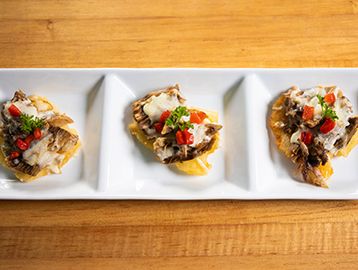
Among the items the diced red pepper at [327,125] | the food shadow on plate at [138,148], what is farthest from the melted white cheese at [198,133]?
the diced red pepper at [327,125]

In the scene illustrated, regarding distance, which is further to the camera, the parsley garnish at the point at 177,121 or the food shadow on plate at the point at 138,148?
the food shadow on plate at the point at 138,148

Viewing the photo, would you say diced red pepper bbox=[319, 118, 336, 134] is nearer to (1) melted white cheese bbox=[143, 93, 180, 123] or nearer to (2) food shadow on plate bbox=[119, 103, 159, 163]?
(1) melted white cheese bbox=[143, 93, 180, 123]

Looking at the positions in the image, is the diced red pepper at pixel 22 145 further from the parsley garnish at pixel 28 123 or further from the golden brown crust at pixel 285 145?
the golden brown crust at pixel 285 145

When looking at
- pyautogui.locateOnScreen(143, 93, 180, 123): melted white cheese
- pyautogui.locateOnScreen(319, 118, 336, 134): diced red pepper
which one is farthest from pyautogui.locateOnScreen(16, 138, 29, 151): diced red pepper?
pyautogui.locateOnScreen(319, 118, 336, 134): diced red pepper

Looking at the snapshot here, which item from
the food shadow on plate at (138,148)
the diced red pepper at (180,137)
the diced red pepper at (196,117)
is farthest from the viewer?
the food shadow on plate at (138,148)

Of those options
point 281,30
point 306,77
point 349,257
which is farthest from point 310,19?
point 349,257

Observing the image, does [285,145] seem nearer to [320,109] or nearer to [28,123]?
[320,109]

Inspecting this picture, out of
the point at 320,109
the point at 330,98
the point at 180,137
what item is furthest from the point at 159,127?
the point at 330,98
